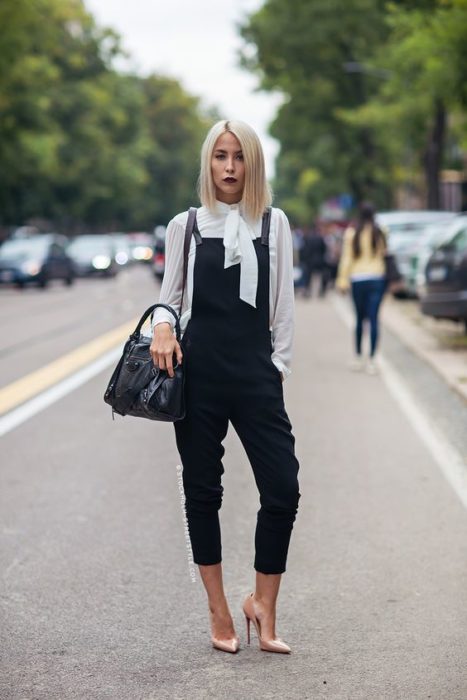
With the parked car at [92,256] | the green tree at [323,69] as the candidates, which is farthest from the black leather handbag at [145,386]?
the parked car at [92,256]

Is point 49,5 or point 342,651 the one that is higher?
point 49,5

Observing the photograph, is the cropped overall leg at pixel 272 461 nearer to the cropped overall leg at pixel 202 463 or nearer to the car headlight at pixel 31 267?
the cropped overall leg at pixel 202 463

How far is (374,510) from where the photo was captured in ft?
22.4

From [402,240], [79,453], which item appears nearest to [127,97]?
[402,240]

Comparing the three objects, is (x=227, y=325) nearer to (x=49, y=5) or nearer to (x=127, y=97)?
(x=49, y=5)

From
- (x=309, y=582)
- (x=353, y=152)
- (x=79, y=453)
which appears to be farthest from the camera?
(x=353, y=152)

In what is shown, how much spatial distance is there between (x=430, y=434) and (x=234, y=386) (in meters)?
5.40

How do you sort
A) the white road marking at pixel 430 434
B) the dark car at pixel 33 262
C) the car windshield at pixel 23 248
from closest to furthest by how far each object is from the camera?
the white road marking at pixel 430 434, the dark car at pixel 33 262, the car windshield at pixel 23 248

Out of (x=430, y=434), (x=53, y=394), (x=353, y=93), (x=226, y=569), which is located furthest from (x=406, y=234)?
(x=226, y=569)

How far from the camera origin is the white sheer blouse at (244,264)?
416 centimetres

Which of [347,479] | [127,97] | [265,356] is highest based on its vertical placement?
[127,97]

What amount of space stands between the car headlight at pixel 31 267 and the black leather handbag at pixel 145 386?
3556 cm

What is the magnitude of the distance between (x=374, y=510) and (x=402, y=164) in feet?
159

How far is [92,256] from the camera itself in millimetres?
49406
